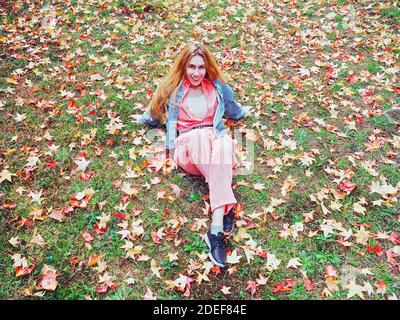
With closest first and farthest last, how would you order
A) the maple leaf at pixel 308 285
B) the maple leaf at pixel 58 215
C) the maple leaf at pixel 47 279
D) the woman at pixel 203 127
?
the maple leaf at pixel 47 279
the maple leaf at pixel 308 285
the woman at pixel 203 127
the maple leaf at pixel 58 215

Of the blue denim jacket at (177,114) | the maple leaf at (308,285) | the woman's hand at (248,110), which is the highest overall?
the blue denim jacket at (177,114)

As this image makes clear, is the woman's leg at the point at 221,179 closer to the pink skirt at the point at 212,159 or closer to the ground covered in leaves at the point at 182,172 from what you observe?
the pink skirt at the point at 212,159

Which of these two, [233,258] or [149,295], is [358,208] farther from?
[149,295]

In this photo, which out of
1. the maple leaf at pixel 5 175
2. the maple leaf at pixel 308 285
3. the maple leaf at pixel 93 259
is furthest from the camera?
the maple leaf at pixel 5 175

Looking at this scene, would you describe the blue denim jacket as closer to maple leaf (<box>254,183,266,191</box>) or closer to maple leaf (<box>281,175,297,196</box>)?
maple leaf (<box>254,183,266,191</box>)

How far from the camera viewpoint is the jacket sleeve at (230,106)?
13.5 feet

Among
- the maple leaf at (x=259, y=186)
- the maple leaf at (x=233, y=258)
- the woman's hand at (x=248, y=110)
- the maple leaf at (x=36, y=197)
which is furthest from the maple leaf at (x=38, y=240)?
the woman's hand at (x=248, y=110)

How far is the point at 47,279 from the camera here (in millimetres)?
2957

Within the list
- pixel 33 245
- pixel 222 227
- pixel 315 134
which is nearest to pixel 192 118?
pixel 222 227

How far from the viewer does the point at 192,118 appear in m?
3.89

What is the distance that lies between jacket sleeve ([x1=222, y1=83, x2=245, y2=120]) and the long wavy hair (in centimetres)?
19

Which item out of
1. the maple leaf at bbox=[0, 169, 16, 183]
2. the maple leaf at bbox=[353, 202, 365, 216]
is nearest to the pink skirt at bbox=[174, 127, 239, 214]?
the maple leaf at bbox=[353, 202, 365, 216]

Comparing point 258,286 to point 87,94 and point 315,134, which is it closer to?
point 315,134

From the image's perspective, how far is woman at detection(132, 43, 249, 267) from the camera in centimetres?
322
